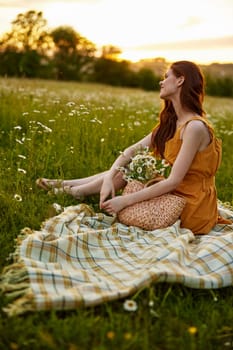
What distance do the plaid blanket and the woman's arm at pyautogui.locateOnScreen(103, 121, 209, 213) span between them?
0.22 meters

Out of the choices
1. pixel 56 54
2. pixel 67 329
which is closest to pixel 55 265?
pixel 67 329

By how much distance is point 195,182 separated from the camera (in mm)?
4602

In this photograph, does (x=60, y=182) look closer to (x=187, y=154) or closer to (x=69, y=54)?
(x=187, y=154)

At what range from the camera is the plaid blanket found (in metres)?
3.15

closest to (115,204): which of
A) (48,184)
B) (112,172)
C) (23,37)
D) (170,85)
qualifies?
(112,172)

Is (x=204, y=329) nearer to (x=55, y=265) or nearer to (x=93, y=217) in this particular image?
(x=55, y=265)

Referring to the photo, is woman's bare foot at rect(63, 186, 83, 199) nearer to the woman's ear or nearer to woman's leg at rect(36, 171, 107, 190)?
woman's leg at rect(36, 171, 107, 190)

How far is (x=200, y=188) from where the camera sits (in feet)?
15.1

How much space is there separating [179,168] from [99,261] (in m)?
1.02

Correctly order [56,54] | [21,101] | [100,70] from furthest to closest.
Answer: [100,70] → [56,54] → [21,101]

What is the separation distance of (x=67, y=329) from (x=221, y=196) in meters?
3.47

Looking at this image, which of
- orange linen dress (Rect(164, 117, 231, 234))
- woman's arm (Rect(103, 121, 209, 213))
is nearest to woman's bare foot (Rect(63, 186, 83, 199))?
woman's arm (Rect(103, 121, 209, 213))

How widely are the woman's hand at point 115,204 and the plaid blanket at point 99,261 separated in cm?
9

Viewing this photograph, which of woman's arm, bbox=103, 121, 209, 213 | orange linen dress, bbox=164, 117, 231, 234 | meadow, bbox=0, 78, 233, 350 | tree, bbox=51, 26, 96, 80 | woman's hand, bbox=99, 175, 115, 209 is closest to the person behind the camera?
meadow, bbox=0, 78, 233, 350
